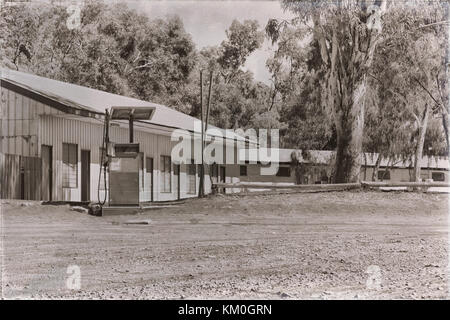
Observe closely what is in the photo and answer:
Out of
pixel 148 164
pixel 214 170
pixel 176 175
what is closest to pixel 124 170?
pixel 148 164

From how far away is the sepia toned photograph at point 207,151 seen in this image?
22.3ft

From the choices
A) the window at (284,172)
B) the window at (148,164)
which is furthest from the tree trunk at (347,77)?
the window at (284,172)

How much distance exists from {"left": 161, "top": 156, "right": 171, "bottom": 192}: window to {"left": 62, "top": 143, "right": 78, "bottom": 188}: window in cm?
165

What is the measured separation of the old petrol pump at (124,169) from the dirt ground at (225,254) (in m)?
0.31

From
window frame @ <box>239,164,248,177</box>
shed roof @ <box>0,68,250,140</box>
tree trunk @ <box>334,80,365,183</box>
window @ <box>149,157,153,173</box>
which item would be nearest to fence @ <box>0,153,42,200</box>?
shed roof @ <box>0,68,250,140</box>

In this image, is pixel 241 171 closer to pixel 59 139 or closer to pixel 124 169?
pixel 59 139

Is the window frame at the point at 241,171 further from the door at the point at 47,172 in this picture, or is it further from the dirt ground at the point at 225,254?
the door at the point at 47,172

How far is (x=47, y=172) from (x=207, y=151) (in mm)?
4498

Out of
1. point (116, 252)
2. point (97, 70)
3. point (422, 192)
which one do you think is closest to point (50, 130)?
point (97, 70)

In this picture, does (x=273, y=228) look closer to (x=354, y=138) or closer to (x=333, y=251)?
(x=333, y=251)

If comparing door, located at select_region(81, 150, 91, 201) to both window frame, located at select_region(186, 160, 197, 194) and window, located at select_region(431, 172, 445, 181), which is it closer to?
window frame, located at select_region(186, 160, 197, 194)

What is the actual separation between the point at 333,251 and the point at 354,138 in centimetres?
580
